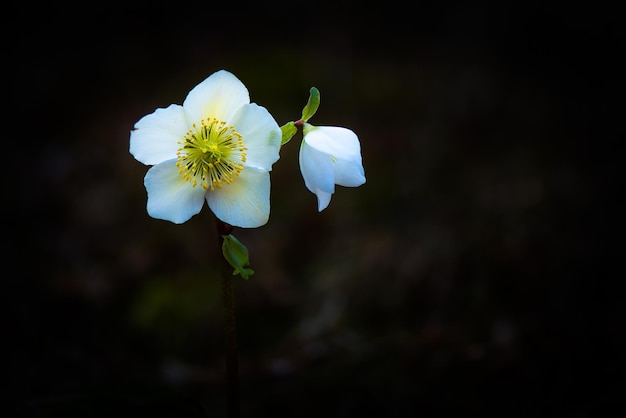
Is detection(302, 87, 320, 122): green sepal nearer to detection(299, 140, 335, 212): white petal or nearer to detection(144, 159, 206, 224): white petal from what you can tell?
detection(299, 140, 335, 212): white petal

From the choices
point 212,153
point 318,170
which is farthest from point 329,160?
point 212,153

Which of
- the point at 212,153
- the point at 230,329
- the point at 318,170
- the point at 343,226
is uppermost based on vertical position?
the point at 343,226

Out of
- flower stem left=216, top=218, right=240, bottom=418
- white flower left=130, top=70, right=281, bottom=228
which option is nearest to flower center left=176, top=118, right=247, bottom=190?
white flower left=130, top=70, right=281, bottom=228

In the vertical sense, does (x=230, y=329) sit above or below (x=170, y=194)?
below

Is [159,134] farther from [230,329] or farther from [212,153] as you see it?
[230,329]

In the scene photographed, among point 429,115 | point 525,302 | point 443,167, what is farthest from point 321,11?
point 525,302

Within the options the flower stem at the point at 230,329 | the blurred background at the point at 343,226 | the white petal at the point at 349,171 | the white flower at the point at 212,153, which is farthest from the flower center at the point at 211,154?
the blurred background at the point at 343,226

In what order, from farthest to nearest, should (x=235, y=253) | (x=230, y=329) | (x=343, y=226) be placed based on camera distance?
(x=343, y=226) → (x=230, y=329) → (x=235, y=253)

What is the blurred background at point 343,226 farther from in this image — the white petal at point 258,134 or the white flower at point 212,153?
the white petal at point 258,134
